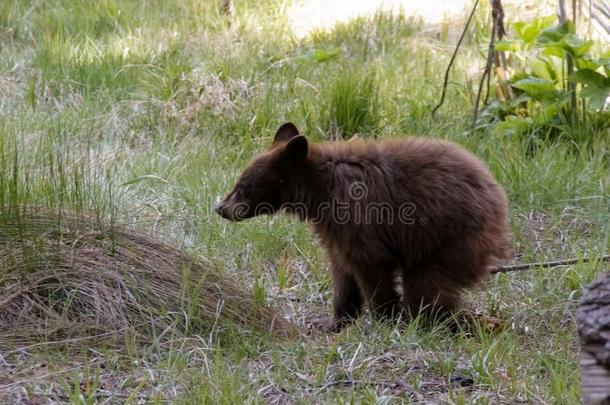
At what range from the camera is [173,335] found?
171 inches

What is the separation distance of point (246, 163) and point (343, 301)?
6.88 ft

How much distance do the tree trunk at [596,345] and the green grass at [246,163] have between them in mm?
973

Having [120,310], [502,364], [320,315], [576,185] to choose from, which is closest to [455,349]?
[502,364]

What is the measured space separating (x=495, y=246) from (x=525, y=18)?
5.35m

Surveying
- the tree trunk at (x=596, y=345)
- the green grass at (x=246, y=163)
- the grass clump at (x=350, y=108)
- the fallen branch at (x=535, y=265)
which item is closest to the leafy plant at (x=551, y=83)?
the green grass at (x=246, y=163)

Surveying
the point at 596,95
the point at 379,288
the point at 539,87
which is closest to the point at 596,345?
the point at 379,288

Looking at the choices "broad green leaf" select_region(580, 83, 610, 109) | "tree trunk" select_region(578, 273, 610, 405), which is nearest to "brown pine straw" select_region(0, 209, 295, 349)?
"tree trunk" select_region(578, 273, 610, 405)

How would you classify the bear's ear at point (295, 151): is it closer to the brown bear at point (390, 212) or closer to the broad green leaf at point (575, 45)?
the brown bear at point (390, 212)

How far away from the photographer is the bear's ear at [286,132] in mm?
5398

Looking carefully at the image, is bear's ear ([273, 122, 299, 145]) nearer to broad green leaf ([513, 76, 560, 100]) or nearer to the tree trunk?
broad green leaf ([513, 76, 560, 100])

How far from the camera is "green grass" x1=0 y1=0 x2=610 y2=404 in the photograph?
157 inches

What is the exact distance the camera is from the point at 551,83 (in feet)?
23.4

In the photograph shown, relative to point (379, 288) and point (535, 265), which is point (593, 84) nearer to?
point (535, 265)

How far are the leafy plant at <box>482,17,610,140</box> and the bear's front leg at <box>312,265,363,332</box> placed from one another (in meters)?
2.54
